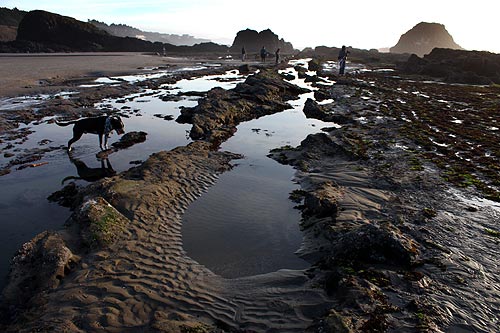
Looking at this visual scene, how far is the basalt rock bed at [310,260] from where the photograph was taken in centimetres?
486

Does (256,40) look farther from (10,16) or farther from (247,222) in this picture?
(247,222)

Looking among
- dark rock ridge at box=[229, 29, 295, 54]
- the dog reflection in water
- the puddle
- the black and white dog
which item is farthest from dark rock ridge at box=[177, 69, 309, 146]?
dark rock ridge at box=[229, 29, 295, 54]

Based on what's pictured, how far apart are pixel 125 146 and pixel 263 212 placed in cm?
868

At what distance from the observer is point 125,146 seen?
14.0m

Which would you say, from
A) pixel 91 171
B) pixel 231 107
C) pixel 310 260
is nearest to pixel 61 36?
pixel 231 107

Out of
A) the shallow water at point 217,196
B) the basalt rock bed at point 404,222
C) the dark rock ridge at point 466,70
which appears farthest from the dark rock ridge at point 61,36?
the dark rock ridge at point 466,70

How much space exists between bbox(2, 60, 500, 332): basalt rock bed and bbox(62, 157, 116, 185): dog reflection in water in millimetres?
1466

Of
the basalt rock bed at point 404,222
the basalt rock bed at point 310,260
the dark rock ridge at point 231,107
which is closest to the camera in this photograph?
the basalt rock bed at point 310,260

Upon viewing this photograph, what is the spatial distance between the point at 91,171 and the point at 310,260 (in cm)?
Result: 909

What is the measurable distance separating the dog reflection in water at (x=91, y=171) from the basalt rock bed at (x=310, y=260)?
1.47m

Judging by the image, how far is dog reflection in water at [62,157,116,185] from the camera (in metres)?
10.6

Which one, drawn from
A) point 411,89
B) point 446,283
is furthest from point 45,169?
point 411,89

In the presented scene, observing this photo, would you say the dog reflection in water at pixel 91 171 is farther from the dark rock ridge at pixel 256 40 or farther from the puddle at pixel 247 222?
the dark rock ridge at pixel 256 40

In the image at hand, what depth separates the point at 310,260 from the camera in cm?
673
